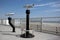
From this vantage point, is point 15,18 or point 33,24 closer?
point 33,24

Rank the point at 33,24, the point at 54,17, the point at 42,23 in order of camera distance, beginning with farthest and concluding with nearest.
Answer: the point at 33,24, the point at 42,23, the point at 54,17

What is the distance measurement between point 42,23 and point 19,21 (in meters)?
4.96

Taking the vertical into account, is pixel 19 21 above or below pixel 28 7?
below

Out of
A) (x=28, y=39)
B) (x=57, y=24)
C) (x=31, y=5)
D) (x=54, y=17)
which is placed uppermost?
(x=31, y=5)

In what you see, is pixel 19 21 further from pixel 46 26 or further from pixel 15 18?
pixel 46 26

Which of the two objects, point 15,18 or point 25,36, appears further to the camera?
point 15,18

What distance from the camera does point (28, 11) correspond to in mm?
7812

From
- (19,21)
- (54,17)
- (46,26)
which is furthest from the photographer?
(19,21)

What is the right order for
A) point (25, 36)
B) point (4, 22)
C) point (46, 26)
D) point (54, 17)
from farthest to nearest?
point (4, 22) → point (46, 26) → point (54, 17) → point (25, 36)

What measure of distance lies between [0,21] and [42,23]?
12893mm

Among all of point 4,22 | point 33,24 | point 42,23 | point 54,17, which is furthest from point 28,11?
point 4,22

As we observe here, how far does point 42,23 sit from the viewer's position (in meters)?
11.8

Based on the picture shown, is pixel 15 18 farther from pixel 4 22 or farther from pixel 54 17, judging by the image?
pixel 54 17

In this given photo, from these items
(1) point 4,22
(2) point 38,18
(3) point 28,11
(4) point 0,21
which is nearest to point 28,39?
(3) point 28,11
